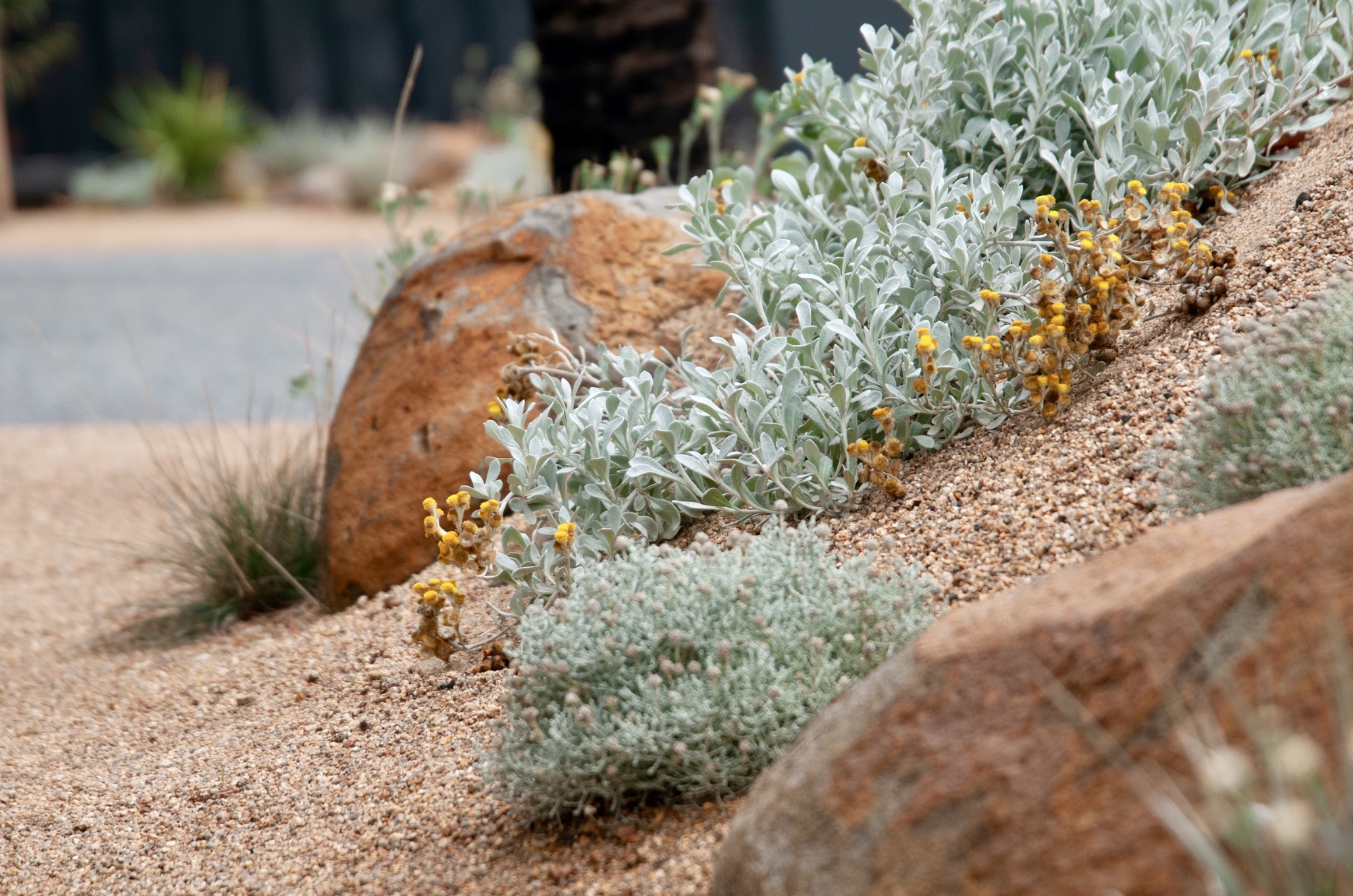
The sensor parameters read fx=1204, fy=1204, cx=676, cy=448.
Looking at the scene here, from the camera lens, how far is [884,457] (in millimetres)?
2725

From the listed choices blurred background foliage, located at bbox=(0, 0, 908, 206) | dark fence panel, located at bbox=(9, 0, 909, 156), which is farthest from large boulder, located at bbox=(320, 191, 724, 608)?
dark fence panel, located at bbox=(9, 0, 909, 156)

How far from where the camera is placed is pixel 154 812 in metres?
2.74

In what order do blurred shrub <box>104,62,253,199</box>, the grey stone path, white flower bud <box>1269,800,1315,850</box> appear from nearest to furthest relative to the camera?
white flower bud <box>1269,800,1315,850</box> → the grey stone path → blurred shrub <box>104,62,253,199</box>

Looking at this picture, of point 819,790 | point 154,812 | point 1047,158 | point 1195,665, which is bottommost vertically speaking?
point 154,812

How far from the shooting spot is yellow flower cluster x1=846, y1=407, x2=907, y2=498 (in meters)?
2.68

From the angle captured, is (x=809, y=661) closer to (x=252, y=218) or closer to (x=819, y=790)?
(x=819, y=790)

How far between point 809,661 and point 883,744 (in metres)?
0.53

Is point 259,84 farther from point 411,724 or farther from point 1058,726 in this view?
point 1058,726

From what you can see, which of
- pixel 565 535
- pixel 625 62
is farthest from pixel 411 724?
pixel 625 62

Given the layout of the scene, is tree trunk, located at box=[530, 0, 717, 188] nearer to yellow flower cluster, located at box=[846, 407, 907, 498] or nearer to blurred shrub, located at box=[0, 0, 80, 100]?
yellow flower cluster, located at box=[846, 407, 907, 498]

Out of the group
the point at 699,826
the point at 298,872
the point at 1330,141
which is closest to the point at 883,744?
the point at 699,826

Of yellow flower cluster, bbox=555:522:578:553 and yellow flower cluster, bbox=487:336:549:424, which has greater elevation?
yellow flower cluster, bbox=487:336:549:424

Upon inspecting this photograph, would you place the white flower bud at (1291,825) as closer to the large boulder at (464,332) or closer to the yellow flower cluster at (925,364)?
the yellow flower cluster at (925,364)

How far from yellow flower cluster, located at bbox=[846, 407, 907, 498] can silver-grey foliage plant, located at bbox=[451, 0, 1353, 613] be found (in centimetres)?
5
